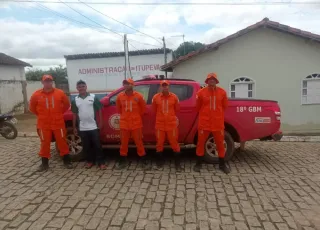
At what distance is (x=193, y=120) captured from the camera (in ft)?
16.9

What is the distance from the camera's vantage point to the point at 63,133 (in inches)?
191

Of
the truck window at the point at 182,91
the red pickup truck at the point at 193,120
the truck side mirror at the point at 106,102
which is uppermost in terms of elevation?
the truck window at the point at 182,91

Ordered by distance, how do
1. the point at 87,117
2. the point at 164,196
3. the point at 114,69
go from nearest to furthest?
1. the point at 164,196
2. the point at 87,117
3. the point at 114,69

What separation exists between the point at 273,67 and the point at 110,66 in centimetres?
1195

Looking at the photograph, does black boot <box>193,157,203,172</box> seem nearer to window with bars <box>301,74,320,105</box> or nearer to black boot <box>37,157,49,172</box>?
black boot <box>37,157,49,172</box>

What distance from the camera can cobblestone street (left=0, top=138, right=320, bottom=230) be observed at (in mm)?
3158

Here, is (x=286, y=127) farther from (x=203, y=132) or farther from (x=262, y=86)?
(x=203, y=132)

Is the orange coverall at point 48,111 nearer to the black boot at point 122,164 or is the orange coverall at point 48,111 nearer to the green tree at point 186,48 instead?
the black boot at point 122,164

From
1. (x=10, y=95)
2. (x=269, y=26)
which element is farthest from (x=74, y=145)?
(x=10, y=95)

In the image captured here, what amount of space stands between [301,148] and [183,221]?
4.74 m

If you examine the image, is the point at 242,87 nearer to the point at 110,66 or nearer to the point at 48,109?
the point at 48,109

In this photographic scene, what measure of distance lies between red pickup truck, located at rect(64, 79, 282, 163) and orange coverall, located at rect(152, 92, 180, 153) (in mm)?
491

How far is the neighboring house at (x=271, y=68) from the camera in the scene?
10086 millimetres

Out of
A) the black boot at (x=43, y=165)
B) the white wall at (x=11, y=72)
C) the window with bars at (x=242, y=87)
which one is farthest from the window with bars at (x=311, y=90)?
the white wall at (x=11, y=72)
